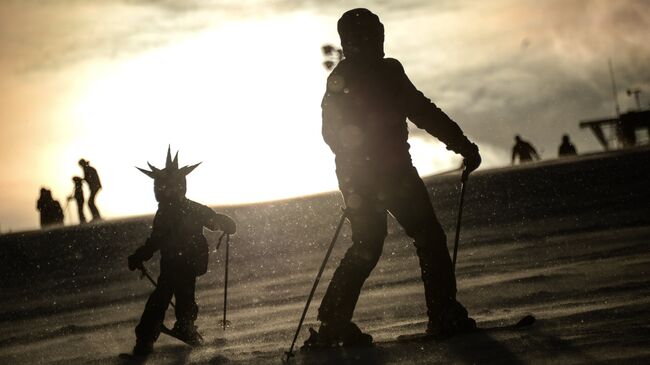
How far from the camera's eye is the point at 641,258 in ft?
39.4

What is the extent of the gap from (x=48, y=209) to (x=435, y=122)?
2817 cm

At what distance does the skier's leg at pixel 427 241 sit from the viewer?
8125 millimetres

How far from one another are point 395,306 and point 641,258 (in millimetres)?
2523

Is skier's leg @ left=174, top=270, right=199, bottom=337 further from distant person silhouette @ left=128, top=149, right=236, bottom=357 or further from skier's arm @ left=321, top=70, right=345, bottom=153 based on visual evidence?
skier's arm @ left=321, top=70, right=345, bottom=153

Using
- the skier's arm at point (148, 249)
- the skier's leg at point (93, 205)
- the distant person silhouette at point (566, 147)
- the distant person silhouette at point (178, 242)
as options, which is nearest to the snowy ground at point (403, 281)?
the distant person silhouette at point (178, 242)

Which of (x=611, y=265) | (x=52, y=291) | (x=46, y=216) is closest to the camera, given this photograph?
(x=611, y=265)

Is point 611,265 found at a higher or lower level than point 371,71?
lower

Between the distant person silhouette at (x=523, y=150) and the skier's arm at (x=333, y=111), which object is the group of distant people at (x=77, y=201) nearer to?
the distant person silhouette at (x=523, y=150)

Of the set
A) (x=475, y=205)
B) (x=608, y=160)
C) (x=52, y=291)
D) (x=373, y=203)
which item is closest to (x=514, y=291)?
(x=373, y=203)

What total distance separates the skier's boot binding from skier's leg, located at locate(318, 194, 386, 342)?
2.01m

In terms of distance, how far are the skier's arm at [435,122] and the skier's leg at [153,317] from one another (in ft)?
9.03

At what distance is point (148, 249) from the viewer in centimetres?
1027

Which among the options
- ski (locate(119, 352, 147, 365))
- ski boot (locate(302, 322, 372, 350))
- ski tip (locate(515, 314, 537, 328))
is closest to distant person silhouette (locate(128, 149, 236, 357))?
ski (locate(119, 352, 147, 365))

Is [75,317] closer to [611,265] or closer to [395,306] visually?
[395,306]
